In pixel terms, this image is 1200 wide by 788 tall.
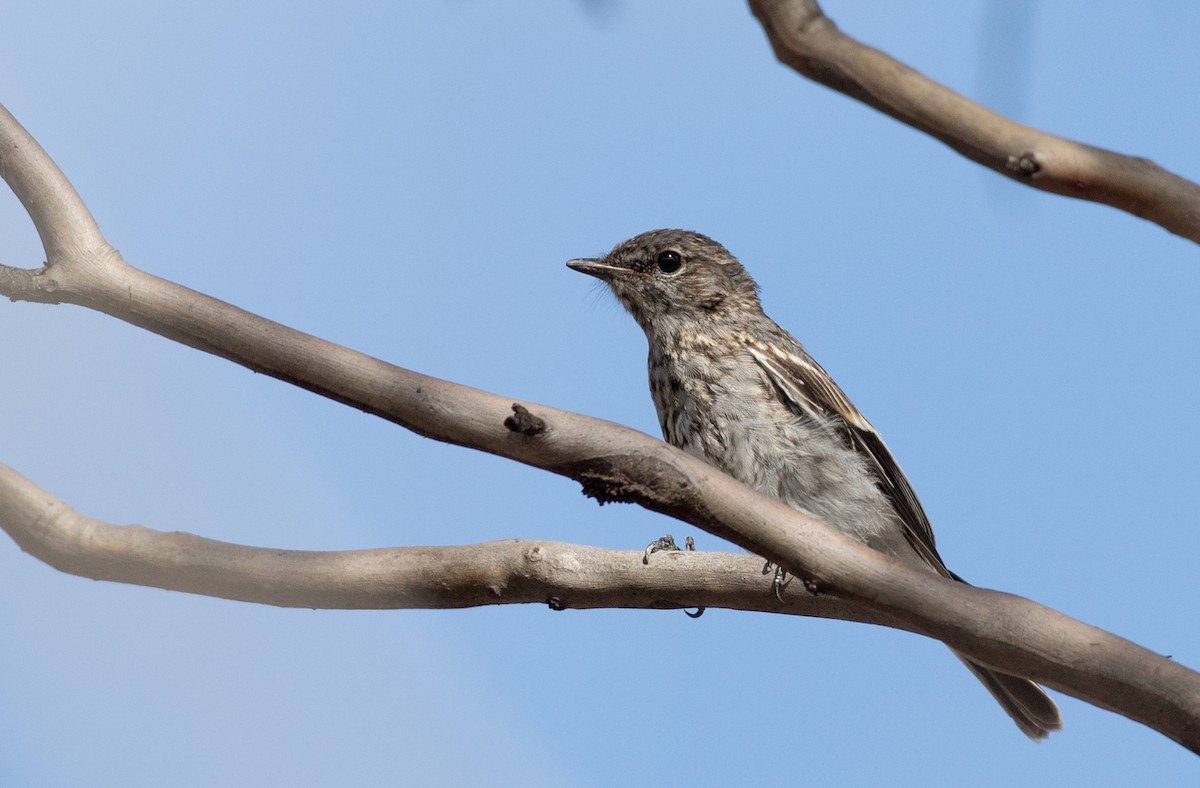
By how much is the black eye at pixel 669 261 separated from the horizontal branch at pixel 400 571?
9.19 ft

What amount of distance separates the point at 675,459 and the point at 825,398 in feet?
9.66

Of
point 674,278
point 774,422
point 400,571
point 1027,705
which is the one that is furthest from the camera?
→ point 674,278

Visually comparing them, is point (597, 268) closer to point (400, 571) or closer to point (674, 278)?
point (674, 278)

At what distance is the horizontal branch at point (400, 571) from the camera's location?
3270mm

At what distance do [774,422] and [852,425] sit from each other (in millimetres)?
575

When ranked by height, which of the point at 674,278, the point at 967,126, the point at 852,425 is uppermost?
the point at 674,278

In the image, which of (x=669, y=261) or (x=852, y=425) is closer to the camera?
(x=852, y=425)

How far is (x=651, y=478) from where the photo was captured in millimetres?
2992

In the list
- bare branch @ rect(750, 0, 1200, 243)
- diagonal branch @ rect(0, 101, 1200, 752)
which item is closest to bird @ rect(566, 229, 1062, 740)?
diagonal branch @ rect(0, 101, 1200, 752)

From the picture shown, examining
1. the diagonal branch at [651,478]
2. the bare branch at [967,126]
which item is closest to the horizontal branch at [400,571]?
the diagonal branch at [651,478]

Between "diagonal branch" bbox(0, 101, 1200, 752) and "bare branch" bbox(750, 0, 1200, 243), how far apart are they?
40.2 inches

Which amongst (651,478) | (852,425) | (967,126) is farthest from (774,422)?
(967,126)

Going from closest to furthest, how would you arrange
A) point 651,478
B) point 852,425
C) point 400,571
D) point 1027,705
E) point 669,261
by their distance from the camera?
point 651,478 → point 400,571 → point 1027,705 → point 852,425 → point 669,261

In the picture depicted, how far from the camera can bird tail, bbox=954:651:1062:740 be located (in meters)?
5.29
